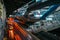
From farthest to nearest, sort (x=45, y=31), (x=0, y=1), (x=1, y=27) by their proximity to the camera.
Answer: (x=0, y=1) → (x=1, y=27) → (x=45, y=31)

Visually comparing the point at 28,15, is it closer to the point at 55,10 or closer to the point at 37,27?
the point at 55,10

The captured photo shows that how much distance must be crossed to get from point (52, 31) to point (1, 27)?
207 centimetres

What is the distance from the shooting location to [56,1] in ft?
6.97

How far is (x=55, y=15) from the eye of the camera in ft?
7.64

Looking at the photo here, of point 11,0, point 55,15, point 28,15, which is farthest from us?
point 11,0

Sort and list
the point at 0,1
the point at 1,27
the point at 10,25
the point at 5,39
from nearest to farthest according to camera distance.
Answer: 1. the point at 10,25
2. the point at 5,39
3. the point at 1,27
4. the point at 0,1

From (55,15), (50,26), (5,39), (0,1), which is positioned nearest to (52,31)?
(50,26)

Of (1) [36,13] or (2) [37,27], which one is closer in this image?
(2) [37,27]

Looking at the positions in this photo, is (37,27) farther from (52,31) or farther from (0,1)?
(0,1)

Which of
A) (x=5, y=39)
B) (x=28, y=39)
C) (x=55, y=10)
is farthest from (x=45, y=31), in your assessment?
(x=5, y=39)

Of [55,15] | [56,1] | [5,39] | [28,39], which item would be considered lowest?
[5,39]

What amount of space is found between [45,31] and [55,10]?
474mm

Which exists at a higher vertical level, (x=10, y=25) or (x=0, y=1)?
(x=0, y=1)

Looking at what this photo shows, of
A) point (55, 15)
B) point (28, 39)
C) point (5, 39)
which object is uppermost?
point (55, 15)
